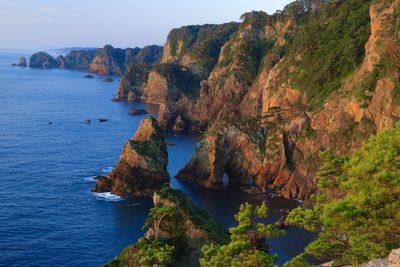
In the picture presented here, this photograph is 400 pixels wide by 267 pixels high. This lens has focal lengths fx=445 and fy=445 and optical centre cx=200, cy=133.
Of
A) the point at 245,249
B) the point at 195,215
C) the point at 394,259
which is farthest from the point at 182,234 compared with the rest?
the point at 394,259

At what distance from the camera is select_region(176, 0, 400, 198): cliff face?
86.7 m

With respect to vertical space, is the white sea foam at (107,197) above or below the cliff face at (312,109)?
below

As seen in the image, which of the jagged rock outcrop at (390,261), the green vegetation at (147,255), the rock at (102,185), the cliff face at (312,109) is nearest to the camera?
the jagged rock outcrop at (390,261)

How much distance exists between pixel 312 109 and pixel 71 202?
5802cm

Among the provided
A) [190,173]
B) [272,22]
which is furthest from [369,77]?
[272,22]

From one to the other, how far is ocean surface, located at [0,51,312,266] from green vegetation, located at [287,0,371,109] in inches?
1361

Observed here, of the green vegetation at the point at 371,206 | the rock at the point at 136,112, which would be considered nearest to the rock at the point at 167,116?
the rock at the point at 136,112

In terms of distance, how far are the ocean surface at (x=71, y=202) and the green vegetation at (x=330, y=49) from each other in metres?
34.6

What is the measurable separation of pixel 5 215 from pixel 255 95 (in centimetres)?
9549

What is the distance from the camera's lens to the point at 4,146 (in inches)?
4862

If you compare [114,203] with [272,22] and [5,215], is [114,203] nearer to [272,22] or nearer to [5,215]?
[5,215]

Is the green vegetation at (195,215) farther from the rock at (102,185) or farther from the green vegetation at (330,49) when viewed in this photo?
the green vegetation at (330,49)

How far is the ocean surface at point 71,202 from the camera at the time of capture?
68688mm

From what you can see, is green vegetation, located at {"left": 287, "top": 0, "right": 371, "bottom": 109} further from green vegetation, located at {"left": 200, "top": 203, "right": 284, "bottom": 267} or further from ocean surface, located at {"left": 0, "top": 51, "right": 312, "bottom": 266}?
green vegetation, located at {"left": 200, "top": 203, "right": 284, "bottom": 267}
